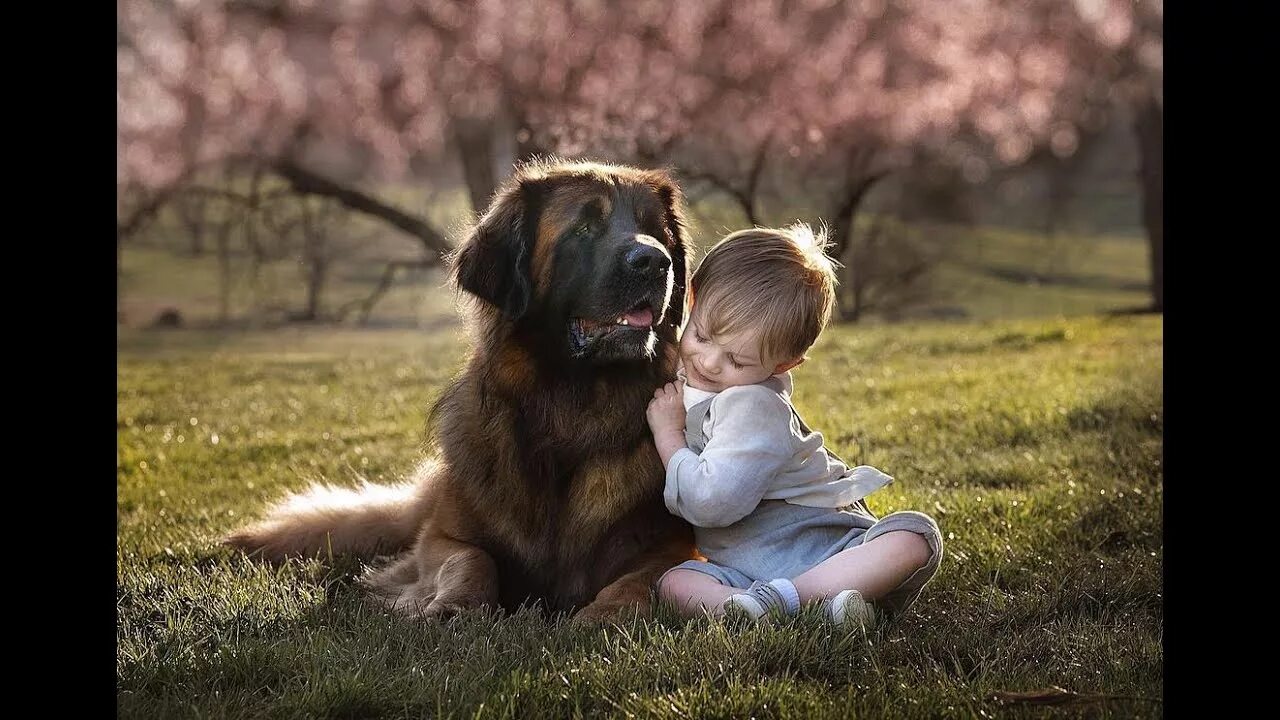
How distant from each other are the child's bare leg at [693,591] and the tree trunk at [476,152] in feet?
36.8

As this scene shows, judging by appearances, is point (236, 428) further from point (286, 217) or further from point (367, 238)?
point (367, 238)

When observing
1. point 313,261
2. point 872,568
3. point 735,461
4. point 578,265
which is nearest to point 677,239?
point 578,265

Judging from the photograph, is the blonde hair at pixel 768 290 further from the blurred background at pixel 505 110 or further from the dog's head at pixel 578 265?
the blurred background at pixel 505 110

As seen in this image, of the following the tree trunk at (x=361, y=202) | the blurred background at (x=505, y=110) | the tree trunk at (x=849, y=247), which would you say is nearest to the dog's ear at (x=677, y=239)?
the blurred background at (x=505, y=110)

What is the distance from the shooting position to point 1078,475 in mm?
5426

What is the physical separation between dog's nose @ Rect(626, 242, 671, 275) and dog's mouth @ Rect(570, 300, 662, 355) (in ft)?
0.35

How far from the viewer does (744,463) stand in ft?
10.4

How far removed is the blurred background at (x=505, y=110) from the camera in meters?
13.9

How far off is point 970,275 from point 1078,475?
19.3 m

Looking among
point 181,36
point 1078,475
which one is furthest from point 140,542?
point 181,36

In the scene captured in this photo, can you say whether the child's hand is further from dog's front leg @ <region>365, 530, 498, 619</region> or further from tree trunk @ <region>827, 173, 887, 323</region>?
tree trunk @ <region>827, 173, 887, 323</region>

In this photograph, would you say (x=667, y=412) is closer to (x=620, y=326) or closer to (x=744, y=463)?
(x=620, y=326)

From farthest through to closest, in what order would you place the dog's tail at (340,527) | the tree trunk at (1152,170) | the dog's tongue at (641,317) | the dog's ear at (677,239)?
the tree trunk at (1152,170) → the dog's tail at (340,527) → the dog's ear at (677,239) → the dog's tongue at (641,317)

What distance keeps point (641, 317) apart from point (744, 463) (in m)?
0.59
